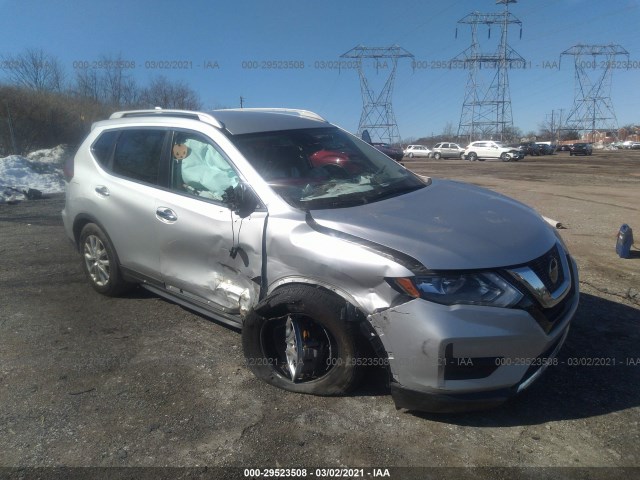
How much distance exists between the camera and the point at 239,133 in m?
3.68

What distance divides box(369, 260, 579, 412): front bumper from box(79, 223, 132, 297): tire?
284cm

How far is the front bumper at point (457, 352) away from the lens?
97.2 inches

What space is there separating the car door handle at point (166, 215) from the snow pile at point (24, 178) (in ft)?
34.2

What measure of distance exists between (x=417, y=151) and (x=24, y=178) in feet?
139

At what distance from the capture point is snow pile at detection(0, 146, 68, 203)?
13031 millimetres

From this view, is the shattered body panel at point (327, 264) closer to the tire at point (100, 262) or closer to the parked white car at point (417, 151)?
the tire at point (100, 262)

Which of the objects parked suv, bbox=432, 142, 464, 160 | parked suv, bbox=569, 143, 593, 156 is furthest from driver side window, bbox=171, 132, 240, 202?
parked suv, bbox=569, 143, 593, 156

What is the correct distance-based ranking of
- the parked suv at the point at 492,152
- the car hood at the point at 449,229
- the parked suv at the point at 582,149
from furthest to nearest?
1. the parked suv at the point at 582,149
2. the parked suv at the point at 492,152
3. the car hood at the point at 449,229

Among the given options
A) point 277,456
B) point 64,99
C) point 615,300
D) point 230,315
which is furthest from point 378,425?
point 64,99

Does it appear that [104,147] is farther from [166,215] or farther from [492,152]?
[492,152]

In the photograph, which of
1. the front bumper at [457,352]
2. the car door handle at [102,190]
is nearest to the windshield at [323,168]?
the front bumper at [457,352]

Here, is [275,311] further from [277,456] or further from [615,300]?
[615,300]

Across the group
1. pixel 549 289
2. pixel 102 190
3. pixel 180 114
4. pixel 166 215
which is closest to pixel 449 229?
pixel 549 289

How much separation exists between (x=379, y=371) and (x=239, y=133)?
1969 millimetres
